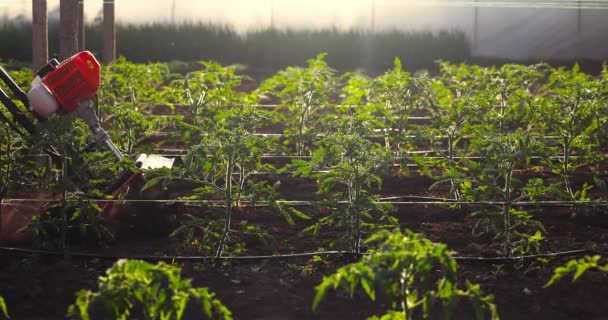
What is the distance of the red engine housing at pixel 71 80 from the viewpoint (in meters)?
5.48

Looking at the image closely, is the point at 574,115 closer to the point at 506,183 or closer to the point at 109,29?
the point at 506,183

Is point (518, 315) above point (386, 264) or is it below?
below

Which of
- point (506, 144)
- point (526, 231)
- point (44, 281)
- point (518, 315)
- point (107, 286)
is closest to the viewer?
point (107, 286)

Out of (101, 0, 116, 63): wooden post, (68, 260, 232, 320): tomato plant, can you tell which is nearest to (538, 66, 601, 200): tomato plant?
(68, 260, 232, 320): tomato plant

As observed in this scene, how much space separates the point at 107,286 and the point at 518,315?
204 centimetres

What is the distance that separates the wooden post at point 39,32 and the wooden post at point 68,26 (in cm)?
24

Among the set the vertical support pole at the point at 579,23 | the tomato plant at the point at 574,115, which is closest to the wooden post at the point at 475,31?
the vertical support pole at the point at 579,23

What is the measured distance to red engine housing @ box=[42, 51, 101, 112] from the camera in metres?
5.48

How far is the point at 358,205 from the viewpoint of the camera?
505 cm

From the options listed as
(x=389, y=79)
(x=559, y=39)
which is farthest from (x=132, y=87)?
(x=559, y=39)

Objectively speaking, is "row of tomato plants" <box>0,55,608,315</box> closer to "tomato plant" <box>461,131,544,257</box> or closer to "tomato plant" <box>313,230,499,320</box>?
"tomato plant" <box>461,131,544,257</box>

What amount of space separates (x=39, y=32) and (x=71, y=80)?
1423 mm

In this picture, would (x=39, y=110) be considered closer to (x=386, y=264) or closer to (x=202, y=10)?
(x=386, y=264)

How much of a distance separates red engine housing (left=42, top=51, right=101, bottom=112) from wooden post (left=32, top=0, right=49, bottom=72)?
1326 millimetres
